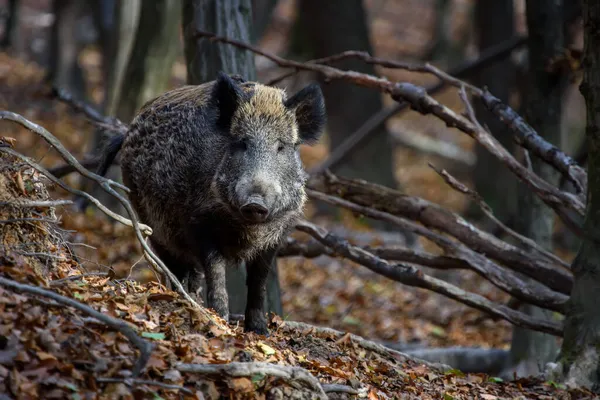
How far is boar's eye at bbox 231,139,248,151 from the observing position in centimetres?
563

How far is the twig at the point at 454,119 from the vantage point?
6.79 m

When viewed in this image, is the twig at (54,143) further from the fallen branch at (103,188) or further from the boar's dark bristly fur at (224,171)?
the boar's dark bristly fur at (224,171)

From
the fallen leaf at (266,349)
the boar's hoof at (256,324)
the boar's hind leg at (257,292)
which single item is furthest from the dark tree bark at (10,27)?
the fallen leaf at (266,349)

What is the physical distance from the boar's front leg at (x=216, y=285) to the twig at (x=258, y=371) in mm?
1252

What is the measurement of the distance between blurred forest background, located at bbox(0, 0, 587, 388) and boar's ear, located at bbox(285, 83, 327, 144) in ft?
4.53

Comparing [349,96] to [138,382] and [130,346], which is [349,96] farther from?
[138,382]

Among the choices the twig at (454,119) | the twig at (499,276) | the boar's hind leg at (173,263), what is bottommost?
the boar's hind leg at (173,263)

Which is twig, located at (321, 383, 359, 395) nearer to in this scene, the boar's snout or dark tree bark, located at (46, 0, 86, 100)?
the boar's snout

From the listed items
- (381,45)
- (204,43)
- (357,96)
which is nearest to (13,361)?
(204,43)

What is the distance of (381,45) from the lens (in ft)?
112

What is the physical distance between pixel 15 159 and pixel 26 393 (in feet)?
5.54

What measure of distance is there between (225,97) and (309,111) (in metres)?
0.68

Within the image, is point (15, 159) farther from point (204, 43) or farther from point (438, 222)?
point (438, 222)

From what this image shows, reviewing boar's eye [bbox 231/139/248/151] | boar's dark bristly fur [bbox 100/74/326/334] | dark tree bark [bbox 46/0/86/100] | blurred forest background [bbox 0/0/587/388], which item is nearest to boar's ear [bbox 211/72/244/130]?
boar's dark bristly fur [bbox 100/74/326/334]
